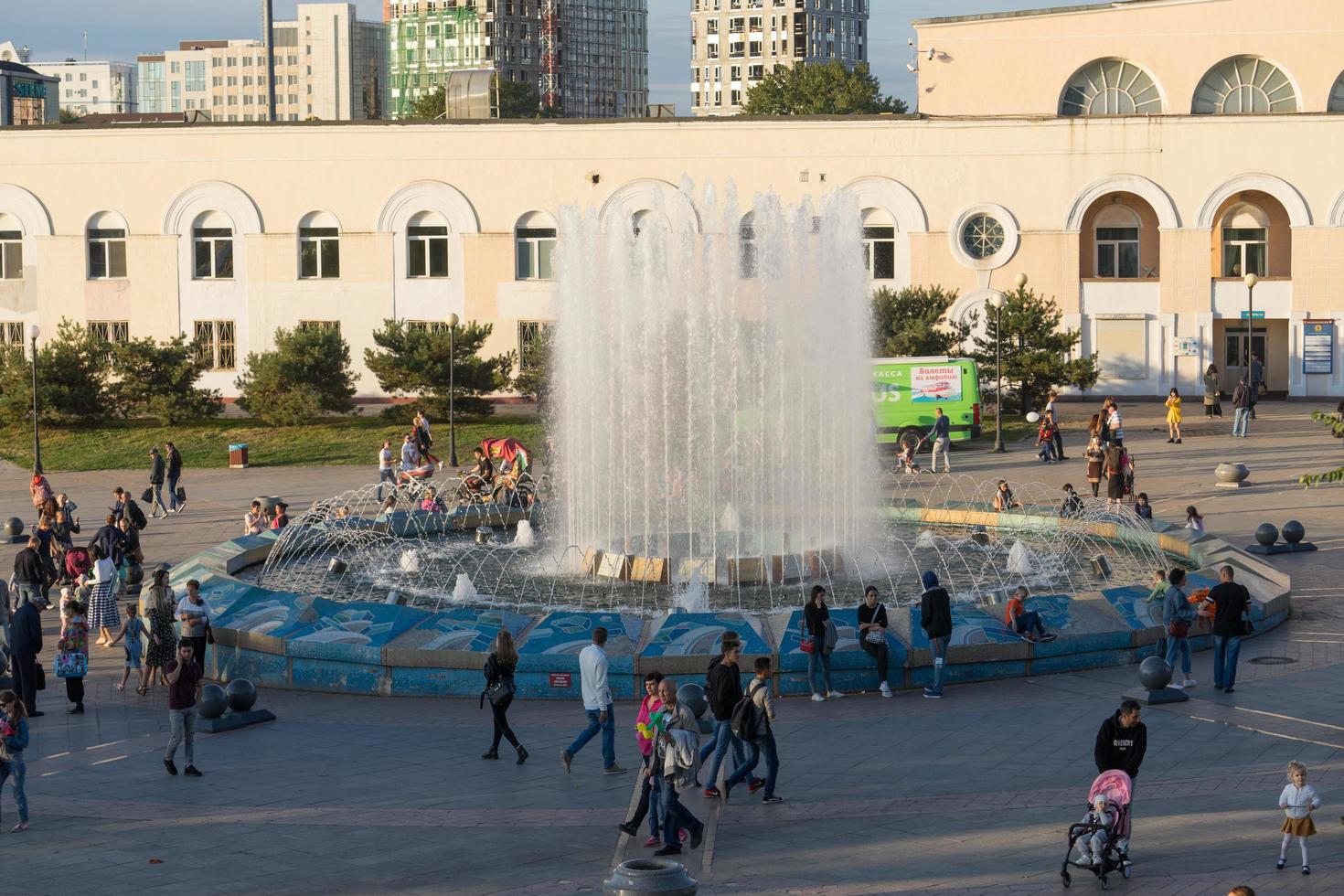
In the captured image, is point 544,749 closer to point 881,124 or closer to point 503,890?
point 503,890

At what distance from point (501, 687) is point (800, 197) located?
3902cm

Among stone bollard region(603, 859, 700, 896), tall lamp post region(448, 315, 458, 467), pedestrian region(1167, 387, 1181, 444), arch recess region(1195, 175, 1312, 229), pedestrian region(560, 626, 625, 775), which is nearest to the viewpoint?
stone bollard region(603, 859, 700, 896)

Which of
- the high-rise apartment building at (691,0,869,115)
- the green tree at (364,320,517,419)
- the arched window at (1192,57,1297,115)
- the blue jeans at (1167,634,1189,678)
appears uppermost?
the high-rise apartment building at (691,0,869,115)

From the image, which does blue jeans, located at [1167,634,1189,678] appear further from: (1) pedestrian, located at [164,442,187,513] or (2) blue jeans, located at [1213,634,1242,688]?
(1) pedestrian, located at [164,442,187,513]

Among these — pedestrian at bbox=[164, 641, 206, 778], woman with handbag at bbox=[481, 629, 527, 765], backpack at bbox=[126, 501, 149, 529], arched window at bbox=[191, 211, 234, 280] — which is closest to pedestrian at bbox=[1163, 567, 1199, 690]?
woman with handbag at bbox=[481, 629, 527, 765]

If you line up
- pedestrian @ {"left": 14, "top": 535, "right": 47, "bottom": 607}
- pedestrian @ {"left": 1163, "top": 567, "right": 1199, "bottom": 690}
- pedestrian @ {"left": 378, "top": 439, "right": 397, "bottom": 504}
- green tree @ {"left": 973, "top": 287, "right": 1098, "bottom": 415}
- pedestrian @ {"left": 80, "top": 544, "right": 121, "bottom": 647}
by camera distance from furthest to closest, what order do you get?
green tree @ {"left": 973, "top": 287, "right": 1098, "bottom": 415} < pedestrian @ {"left": 378, "top": 439, "right": 397, "bottom": 504} < pedestrian @ {"left": 14, "top": 535, "right": 47, "bottom": 607} < pedestrian @ {"left": 80, "top": 544, "right": 121, "bottom": 647} < pedestrian @ {"left": 1163, "top": 567, "right": 1199, "bottom": 690}

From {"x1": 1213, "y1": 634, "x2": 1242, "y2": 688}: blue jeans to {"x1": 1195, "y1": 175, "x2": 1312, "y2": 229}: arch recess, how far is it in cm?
3646

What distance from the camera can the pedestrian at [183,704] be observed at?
1450cm

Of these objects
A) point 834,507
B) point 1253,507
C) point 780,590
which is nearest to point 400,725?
point 780,590

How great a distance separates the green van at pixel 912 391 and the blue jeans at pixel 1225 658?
76.8 feet

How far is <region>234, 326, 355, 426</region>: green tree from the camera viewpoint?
147 feet

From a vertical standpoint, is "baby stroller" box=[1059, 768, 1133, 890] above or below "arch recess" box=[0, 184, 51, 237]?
below

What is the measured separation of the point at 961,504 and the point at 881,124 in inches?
973

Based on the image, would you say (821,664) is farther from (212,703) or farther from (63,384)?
(63,384)
